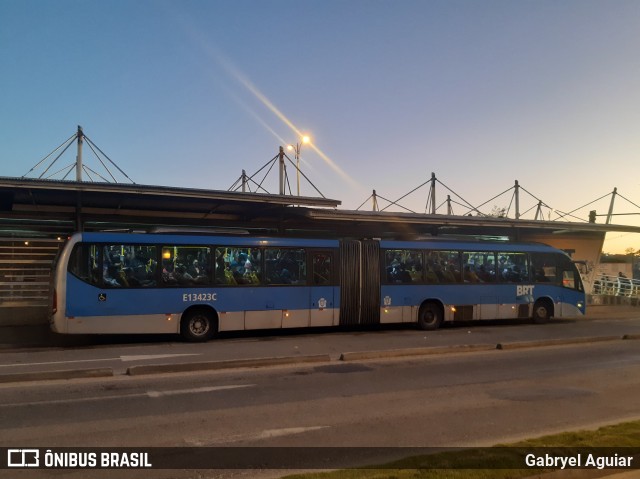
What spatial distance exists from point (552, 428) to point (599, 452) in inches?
63.9

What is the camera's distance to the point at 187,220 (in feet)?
79.9

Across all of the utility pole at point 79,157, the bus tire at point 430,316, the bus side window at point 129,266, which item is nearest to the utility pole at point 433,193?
the bus tire at point 430,316

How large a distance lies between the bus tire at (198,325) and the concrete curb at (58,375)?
4.62 m

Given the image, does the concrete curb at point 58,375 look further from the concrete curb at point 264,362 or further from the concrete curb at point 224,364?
the concrete curb at point 224,364

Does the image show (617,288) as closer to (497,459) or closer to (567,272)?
(567,272)

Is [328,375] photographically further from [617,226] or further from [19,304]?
[617,226]

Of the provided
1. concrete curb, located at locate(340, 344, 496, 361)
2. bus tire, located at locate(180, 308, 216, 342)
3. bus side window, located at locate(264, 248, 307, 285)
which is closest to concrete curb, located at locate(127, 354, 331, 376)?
concrete curb, located at locate(340, 344, 496, 361)

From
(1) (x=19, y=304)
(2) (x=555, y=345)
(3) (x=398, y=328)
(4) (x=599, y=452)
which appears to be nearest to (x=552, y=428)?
(4) (x=599, y=452)

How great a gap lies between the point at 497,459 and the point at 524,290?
51.8 feet

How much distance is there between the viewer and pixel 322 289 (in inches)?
661

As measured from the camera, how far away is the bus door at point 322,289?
655 inches

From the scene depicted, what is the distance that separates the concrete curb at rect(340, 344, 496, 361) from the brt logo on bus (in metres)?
6.30

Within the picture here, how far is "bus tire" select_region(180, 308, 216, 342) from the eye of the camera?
1484 centimetres

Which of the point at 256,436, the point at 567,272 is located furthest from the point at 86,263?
the point at 567,272
